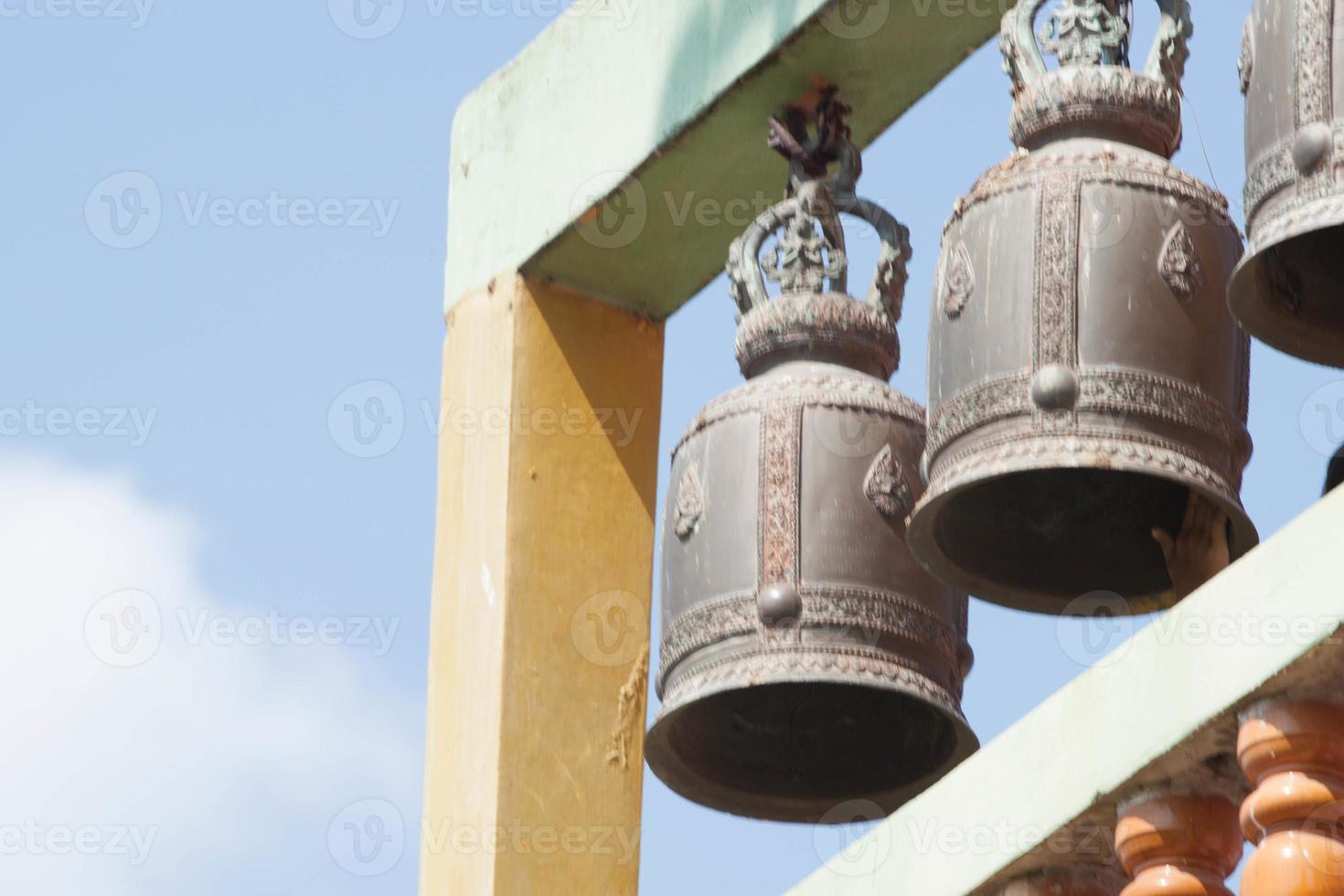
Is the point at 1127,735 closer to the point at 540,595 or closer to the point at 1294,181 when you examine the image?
the point at 1294,181

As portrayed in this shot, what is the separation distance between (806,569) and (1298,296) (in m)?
1.11

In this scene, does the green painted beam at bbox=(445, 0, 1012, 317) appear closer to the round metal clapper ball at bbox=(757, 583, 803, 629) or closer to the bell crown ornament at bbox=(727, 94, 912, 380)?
the bell crown ornament at bbox=(727, 94, 912, 380)

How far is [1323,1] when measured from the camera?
5.81m

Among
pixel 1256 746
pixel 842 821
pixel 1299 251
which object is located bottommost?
pixel 1256 746

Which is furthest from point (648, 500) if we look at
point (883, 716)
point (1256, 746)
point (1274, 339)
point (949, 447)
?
point (1256, 746)

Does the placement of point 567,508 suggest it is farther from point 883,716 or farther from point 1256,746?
point 1256,746

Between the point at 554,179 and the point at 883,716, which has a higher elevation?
the point at 554,179

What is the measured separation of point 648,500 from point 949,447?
5.26ft

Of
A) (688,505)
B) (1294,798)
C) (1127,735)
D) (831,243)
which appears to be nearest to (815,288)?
(831,243)

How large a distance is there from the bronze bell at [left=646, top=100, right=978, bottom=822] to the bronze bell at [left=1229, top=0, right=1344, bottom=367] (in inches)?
38.9

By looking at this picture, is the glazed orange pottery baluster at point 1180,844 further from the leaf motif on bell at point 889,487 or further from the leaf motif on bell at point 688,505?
the leaf motif on bell at point 688,505

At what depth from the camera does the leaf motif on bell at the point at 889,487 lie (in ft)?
22.4

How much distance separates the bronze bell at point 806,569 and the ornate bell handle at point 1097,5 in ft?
1.86

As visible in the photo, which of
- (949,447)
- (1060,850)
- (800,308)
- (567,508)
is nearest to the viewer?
(1060,850)
